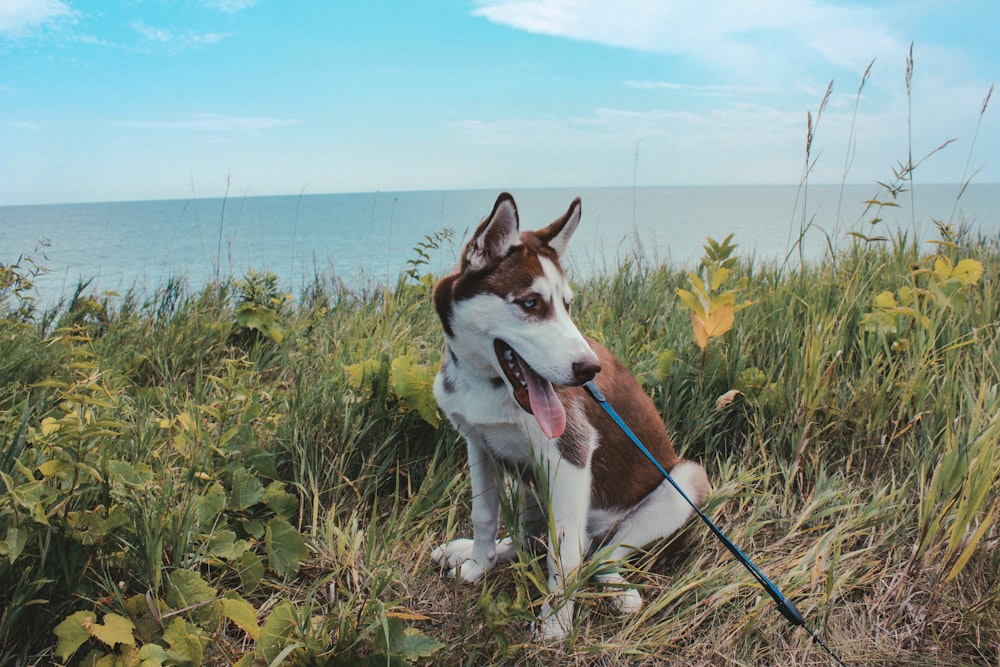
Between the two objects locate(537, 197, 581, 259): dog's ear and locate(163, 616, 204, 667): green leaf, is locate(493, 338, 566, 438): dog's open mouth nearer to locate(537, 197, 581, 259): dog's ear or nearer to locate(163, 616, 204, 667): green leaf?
locate(537, 197, 581, 259): dog's ear

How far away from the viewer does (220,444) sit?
2160 millimetres

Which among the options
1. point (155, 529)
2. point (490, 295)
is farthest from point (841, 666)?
point (155, 529)

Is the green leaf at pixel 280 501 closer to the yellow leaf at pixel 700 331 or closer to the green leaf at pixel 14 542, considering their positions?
the green leaf at pixel 14 542

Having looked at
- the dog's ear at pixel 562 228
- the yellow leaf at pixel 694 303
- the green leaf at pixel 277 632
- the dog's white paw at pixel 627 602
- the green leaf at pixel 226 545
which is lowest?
the dog's white paw at pixel 627 602

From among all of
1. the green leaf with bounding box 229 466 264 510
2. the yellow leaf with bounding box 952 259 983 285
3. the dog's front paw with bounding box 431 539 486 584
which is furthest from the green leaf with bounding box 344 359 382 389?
the yellow leaf with bounding box 952 259 983 285

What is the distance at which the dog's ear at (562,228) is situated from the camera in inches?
81.9

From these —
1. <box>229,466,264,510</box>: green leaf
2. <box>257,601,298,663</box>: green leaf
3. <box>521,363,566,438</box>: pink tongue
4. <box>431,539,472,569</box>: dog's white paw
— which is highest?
<box>521,363,566,438</box>: pink tongue

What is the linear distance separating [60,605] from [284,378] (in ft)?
5.90

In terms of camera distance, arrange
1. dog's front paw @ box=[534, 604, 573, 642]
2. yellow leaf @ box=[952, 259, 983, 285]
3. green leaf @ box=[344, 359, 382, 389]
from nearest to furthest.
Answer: dog's front paw @ box=[534, 604, 573, 642], green leaf @ box=[344, 359, 382, 389], yellow leaf @ box=[952, 259, 983, 285]

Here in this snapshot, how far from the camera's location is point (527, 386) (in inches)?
74.3

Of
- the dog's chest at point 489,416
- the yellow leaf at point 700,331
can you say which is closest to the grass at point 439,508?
the yellow leaf at point 700,331

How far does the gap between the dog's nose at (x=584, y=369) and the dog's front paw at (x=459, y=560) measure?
0.84 meters

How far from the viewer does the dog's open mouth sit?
1.87 metres

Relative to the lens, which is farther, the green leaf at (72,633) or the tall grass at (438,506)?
the tall grass at (438,506)
